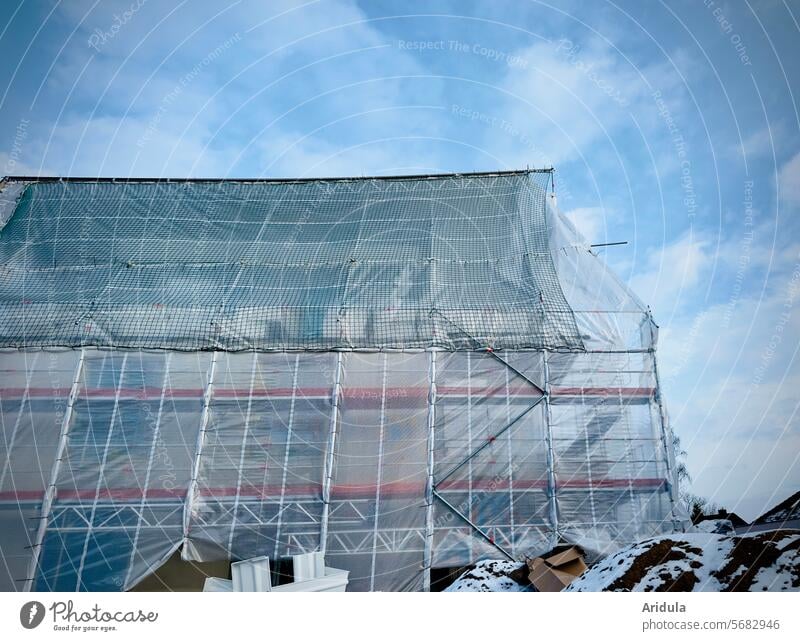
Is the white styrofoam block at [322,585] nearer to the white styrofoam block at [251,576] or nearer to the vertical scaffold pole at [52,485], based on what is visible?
the white styrofoam block at [251,576]

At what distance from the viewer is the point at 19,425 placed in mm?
10148

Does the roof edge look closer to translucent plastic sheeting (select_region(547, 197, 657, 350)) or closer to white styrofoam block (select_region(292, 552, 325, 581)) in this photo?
translucent plastic sheeting (select_region(547, 197, 657, 350))

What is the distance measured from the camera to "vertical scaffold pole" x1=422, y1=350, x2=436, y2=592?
370 inches

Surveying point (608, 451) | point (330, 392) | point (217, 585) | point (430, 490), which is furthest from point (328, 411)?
point (608, 451)

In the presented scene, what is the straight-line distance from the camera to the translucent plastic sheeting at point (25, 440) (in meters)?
9.53

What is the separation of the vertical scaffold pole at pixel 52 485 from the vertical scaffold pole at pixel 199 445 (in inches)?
80.4

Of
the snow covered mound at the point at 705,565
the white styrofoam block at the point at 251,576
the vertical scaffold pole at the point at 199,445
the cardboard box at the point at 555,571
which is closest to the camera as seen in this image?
the snow covered mound at the point at 705,565

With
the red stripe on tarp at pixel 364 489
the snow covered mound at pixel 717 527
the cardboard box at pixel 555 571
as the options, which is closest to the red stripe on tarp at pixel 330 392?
the red stripe on tarp at pixel 364 489

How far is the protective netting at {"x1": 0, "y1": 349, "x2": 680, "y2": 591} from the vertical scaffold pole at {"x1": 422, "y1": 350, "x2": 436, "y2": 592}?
0.09 feet

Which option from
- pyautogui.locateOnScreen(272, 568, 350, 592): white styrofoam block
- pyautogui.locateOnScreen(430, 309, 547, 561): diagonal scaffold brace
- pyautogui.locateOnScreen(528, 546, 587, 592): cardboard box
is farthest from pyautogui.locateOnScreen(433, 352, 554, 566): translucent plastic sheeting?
pyautogui.locateOnScreen(528, 546, 587, 592): cardboard box

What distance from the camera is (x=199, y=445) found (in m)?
10.1
